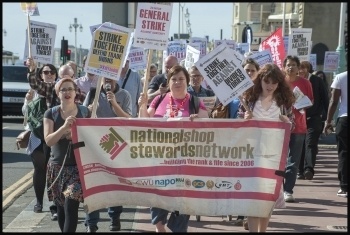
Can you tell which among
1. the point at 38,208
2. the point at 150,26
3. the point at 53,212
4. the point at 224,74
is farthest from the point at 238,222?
the point at 38,208

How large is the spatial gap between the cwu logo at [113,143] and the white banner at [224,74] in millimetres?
1009

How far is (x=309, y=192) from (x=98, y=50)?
15.5 feet

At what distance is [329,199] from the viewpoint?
37.0 feet

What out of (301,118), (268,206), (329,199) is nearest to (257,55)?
(301,118)

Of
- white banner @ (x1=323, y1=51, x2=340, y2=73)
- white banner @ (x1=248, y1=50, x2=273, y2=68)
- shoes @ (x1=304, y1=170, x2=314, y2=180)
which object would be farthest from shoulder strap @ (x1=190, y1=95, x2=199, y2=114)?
white banner @ (x1=323, y1=51, x2=340, y2=73)

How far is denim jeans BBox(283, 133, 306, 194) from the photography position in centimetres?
1070

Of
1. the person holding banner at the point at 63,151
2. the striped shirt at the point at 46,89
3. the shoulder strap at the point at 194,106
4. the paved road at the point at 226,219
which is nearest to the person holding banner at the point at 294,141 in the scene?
the paved road at the point at 226,219

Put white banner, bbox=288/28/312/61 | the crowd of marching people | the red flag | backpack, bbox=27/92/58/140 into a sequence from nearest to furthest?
1. the crowd of marching people
2. backpack, bbox=27/92/58/140
3. the red flag
4. white banner, bbox=288/28/312/61

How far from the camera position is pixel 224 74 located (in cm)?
822

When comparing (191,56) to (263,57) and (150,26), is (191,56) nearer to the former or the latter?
(263,57)

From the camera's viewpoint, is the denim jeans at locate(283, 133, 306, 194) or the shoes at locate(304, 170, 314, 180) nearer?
the denim jeans at locate(283, 133, 306, 194)

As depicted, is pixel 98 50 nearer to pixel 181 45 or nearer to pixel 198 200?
pixel 198 200

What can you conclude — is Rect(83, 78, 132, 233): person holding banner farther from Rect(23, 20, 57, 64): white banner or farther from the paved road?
Rect(23, 20, 57, 64): white banner

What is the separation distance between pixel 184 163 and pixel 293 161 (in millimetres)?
3198
